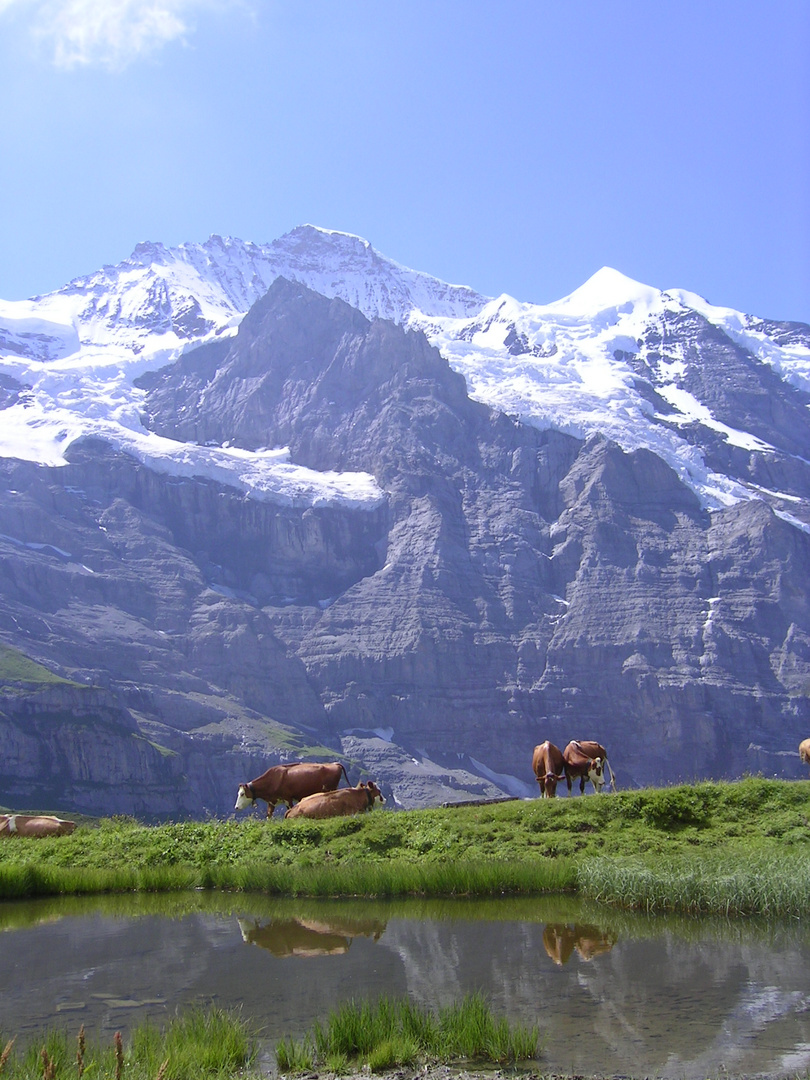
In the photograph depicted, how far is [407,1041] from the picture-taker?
499 inches

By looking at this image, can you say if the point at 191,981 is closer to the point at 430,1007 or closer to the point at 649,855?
the point at 430,1007

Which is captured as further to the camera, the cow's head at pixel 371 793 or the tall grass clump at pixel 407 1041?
the cow's head at pixel 371 793

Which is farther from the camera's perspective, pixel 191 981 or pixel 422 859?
pixel 422 859

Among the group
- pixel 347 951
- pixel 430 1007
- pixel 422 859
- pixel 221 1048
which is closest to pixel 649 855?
pixel 422 859

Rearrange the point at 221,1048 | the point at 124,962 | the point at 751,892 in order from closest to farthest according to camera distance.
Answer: the point at 221,1048
the point at 124,962
the point at 751,892

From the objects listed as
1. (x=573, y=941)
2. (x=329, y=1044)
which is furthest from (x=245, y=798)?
(x=329, y=1044)

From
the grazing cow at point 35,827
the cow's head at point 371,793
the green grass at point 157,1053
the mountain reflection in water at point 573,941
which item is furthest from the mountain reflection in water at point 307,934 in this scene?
the grazing cow at point 35,827

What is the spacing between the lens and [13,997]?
605 inches

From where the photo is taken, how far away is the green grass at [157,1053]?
11.2m

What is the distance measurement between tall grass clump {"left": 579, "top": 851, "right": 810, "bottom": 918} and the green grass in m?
10.4

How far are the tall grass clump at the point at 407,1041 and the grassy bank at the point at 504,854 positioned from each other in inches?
346

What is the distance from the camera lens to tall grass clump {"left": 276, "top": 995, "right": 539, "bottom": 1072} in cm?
1244

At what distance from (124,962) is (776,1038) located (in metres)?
11.0

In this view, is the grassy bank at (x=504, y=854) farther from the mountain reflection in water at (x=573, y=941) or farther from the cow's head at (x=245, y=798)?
the cow's head at (x=245, y=798)
